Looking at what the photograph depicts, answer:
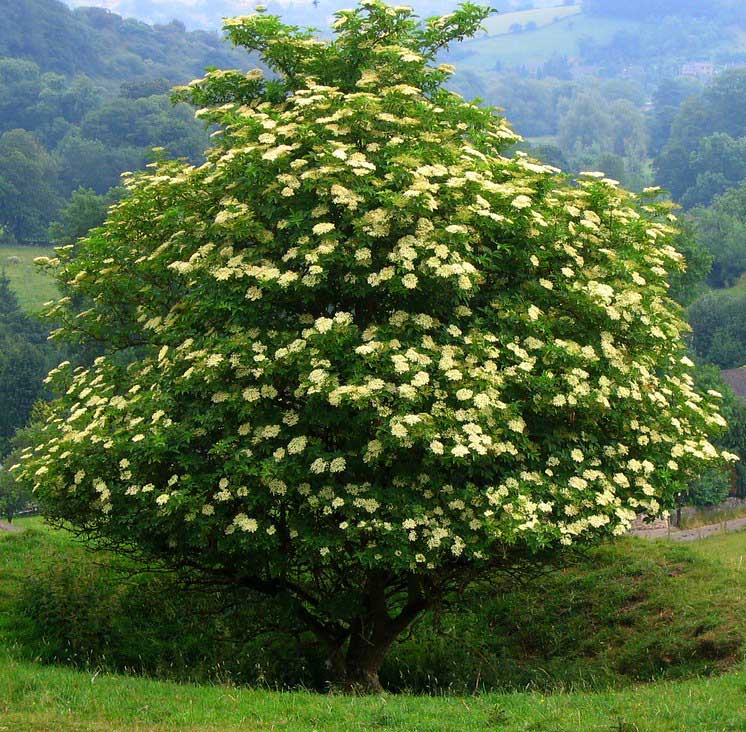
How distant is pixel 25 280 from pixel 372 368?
4894 inches

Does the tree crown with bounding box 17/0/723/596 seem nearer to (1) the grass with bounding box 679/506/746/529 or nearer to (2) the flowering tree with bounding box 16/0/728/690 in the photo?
(2) the flowering tree with bounding box 16/0/728/690

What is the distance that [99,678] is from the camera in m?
15.0

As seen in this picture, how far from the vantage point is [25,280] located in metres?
130

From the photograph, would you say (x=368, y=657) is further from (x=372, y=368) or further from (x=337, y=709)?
(x=372, y=368)

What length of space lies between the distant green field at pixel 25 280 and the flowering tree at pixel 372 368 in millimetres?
110314

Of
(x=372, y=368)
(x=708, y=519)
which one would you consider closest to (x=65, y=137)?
(x=708, y=519)

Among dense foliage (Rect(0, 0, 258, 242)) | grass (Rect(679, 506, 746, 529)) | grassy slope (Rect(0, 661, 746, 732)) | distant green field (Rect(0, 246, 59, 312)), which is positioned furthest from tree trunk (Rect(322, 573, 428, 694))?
dense foliage (Rect(0, 0, 258, 242))

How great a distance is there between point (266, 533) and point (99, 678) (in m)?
3.51

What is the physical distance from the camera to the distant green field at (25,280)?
125 meters

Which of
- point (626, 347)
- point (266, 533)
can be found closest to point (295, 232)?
point (266, 533)

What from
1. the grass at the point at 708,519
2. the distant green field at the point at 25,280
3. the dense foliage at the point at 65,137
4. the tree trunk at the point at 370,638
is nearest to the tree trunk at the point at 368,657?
the tree trunk at the point at 370,638

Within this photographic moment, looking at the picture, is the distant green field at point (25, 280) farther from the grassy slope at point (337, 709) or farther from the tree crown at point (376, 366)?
the grassy slope at point (337, 709)

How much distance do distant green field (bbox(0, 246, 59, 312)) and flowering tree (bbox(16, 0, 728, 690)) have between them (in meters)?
110

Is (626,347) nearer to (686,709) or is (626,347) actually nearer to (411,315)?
(411,315)
